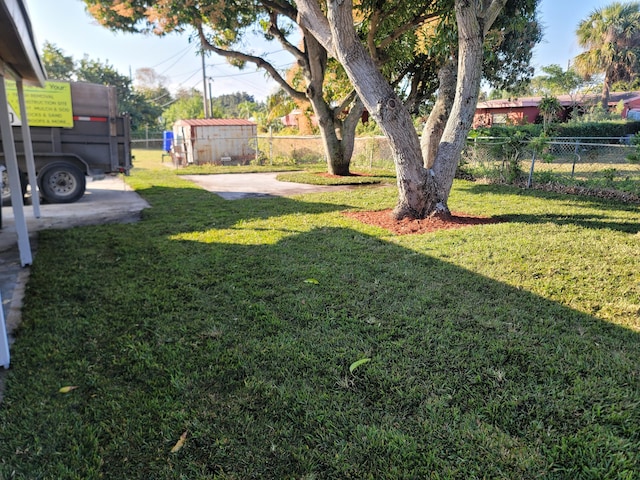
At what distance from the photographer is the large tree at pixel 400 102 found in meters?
6.00

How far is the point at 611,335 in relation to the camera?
3.07 meters

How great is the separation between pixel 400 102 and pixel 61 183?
7.34 meters

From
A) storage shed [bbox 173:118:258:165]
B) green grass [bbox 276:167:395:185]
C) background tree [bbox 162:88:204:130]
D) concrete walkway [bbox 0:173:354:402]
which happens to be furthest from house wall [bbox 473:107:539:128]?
background tree [bbox 162:88:204:130]

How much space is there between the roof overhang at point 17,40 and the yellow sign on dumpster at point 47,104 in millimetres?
3714

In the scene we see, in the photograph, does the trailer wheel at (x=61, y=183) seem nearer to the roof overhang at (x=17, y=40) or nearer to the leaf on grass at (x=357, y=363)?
the roof overhang at (x=17, y=40)

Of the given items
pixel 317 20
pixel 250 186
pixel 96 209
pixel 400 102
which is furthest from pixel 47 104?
pixel 400 102

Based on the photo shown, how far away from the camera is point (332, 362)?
2.77 metres

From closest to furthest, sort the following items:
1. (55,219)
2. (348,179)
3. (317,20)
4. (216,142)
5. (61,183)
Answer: (317,20) < (55,219) < (61,183) < (348,179) < (216,142)

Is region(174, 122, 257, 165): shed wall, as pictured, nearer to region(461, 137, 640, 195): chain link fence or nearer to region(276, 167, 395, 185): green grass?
region(276, 167, 395, 185): green grass

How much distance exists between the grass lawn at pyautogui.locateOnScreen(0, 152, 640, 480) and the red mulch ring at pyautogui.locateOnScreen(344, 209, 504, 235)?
75 centimetres

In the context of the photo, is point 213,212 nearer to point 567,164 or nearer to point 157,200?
point 157,200

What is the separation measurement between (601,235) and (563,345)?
3.36 m

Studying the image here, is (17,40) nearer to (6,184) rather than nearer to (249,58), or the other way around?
(6,184)

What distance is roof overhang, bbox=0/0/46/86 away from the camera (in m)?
2.75
